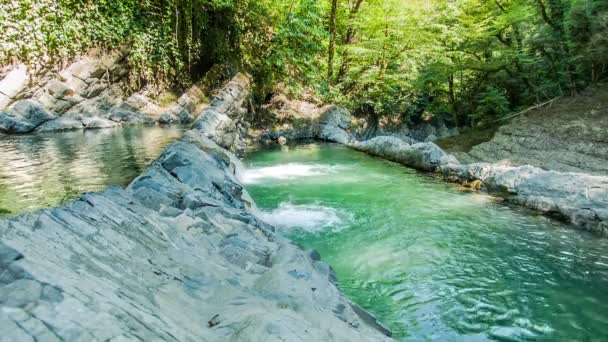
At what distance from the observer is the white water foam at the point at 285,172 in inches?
427

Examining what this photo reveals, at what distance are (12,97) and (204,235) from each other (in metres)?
14.4

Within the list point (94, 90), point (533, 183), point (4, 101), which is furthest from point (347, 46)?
point (4, 101)

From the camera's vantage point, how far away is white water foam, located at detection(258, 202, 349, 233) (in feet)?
22.9

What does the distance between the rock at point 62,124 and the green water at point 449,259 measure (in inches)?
325

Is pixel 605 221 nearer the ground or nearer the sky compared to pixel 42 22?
nearer the ground

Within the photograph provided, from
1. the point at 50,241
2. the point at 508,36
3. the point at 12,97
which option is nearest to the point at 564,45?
the point at 508,36

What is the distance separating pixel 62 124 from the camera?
13.9 m

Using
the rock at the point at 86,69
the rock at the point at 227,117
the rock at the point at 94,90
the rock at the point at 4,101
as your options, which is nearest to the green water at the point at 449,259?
the rock at the point at 227,117

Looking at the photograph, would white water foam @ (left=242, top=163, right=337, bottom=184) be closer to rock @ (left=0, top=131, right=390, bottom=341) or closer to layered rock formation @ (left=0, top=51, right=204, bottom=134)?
rock @ (left=0, top=131, right=390, bottom=341)

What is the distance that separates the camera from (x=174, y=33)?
63.0 feet

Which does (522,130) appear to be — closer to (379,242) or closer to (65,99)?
(379,242)

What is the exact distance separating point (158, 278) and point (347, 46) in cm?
1857

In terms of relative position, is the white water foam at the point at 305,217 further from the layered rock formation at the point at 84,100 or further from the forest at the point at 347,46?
the forest at the point at 347,46

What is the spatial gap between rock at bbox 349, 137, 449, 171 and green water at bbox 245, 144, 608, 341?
1.72 m
